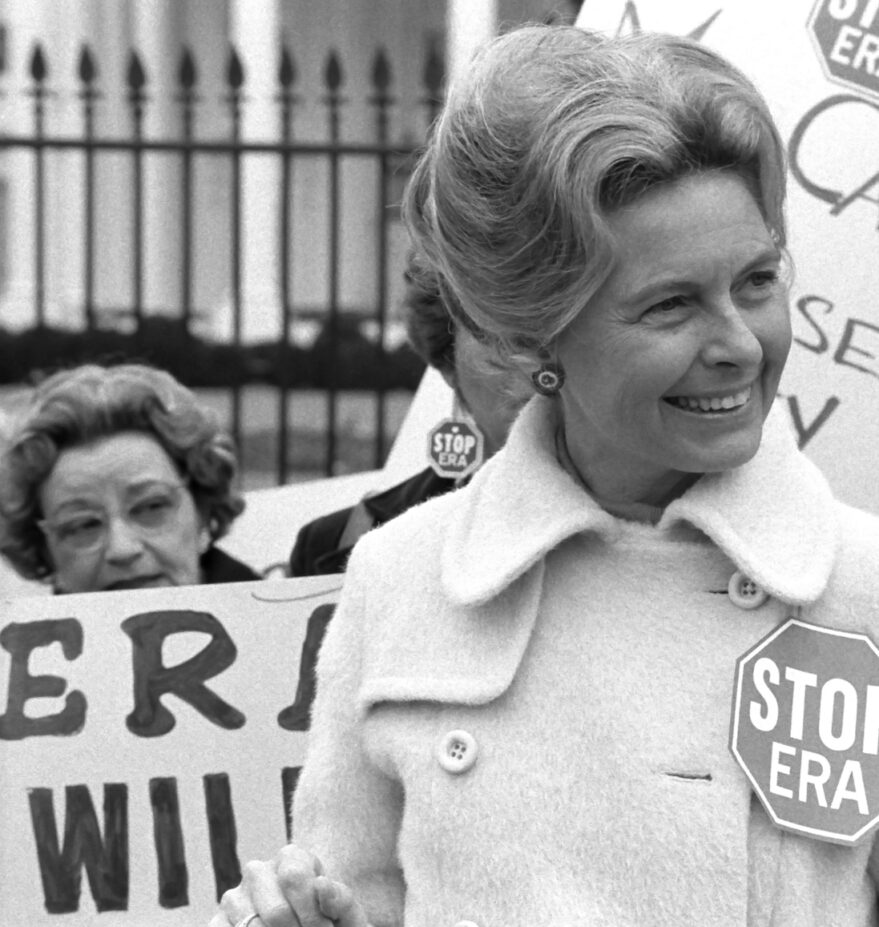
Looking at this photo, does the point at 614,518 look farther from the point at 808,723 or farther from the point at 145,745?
the point at 145,745

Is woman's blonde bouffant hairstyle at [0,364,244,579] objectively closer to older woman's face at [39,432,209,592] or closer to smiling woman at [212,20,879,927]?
older woman's face at [39,432,209,592]

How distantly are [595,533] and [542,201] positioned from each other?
1.04 feet

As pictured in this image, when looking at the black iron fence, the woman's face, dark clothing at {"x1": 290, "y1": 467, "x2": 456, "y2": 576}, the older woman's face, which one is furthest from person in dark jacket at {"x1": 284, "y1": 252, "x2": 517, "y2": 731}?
the black iron fence

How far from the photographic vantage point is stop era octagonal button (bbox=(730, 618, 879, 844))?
1.53 m

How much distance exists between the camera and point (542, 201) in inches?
61.7

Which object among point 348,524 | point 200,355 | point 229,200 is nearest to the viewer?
point 348,524

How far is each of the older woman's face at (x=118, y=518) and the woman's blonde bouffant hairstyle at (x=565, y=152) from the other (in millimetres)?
1549

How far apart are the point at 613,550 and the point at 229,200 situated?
17.4 metres

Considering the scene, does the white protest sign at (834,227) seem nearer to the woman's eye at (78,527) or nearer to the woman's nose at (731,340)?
the woman's nose at (731,340)

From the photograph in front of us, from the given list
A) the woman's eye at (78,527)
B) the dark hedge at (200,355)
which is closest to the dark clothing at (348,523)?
the woman's eye at (78,527)

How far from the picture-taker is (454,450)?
2.98 meters

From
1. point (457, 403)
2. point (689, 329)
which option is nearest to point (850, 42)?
point (457, 403)

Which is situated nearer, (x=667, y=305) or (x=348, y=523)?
(x=667, y=305)

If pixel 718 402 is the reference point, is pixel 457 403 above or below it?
below
